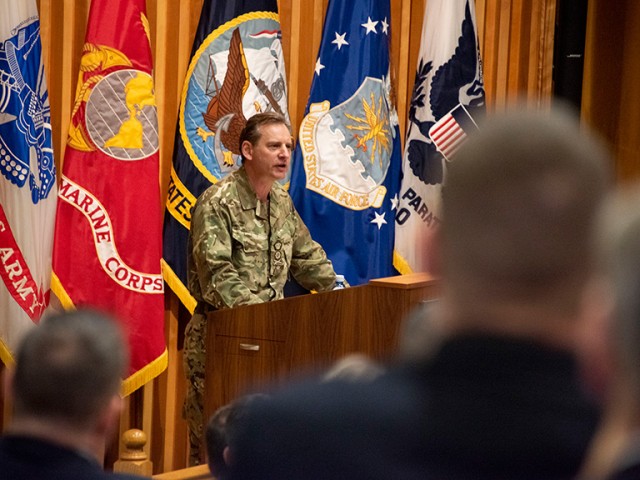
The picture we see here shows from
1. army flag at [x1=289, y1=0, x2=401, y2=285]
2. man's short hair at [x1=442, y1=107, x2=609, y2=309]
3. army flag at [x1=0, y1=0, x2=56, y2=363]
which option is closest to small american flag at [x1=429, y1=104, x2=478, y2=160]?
army flag at [x1=289, y1=0, x2=401, y2=285]

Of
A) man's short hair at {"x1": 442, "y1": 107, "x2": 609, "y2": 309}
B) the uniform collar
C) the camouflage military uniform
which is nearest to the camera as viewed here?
man's short hair at {"x1": 442, "y1": 107, "x2": 609, "y2": 309}

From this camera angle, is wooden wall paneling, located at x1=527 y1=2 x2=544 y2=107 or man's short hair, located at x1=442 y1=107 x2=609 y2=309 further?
wooden wall paneling, located at x1=527 y1=2 x2=544 y2=107

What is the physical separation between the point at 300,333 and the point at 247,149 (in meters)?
1.11

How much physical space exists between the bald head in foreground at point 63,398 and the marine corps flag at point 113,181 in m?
2.98

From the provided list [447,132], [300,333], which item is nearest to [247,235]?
[300,333]

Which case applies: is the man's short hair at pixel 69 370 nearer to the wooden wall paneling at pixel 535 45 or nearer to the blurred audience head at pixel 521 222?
the blurred audience head at pixel 521 222

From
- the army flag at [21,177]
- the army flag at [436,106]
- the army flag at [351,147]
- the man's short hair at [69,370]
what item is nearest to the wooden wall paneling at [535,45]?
the army flag at [436,106]

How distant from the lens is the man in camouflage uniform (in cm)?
380

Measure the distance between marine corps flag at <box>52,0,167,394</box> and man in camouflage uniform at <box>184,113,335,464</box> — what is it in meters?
0.44

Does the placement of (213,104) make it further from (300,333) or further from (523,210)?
(523,210)

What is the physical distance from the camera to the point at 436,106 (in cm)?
513

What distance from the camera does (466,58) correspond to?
5.19 meters

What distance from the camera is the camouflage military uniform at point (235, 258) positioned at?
3.71 m

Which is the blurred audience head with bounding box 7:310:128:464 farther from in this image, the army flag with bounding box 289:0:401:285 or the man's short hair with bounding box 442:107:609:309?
the army flag with bounding box 289:0:401:285
